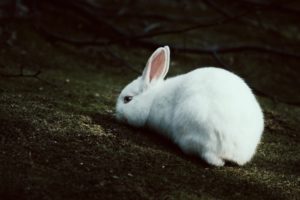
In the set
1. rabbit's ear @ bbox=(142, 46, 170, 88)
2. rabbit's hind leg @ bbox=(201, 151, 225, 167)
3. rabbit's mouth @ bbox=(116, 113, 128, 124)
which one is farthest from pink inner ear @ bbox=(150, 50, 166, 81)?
rabbit's hind leg @ bbox=(201, 151, 225, 167)

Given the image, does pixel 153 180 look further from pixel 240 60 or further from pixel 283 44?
pixel 283 44

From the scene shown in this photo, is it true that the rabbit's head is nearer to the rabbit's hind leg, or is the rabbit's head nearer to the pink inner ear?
the pink inner ear

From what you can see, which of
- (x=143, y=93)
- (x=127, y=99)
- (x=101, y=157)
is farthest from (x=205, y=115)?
(x=127, y=99)

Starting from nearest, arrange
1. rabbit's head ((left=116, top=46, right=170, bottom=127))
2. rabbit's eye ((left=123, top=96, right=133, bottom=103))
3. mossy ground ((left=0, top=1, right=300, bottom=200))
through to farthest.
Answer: mossy ground ((left=0, top=1, right=300, bottom=200)) < rabbit's head ((left=116, top=46, right=170, bottom=127)) < rabbit's eye ((left=123, top=96, right=133, bottom=103))

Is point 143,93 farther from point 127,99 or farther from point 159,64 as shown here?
point 159,64

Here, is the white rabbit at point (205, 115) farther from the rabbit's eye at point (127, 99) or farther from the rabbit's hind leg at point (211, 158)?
the rabbit's eye at point (127, 99)

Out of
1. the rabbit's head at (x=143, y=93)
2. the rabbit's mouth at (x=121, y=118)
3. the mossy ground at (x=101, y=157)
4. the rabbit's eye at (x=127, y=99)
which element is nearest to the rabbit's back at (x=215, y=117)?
the mossy ground at (x=101, y=157)
